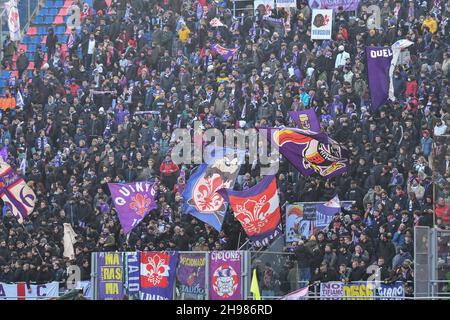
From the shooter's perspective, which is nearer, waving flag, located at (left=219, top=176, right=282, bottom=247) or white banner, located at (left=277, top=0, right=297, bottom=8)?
waving flag, located at (left=219, top=176, right=282, bottom=247)

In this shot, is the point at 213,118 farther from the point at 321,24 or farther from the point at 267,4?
the point at 267,4

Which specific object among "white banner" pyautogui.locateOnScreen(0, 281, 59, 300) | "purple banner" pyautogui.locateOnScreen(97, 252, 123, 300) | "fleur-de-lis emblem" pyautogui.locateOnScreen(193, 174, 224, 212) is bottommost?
"white banner" pyautogui.locateOnScreen(0, 281, 59, 300)

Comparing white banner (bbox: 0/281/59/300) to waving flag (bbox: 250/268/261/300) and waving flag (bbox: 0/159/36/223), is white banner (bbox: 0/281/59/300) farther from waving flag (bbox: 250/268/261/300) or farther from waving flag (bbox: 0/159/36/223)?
waving flag (bbox: 250/268/261/300)

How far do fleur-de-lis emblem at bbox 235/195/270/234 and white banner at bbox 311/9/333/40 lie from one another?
722 cm

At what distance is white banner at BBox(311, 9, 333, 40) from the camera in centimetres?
2806

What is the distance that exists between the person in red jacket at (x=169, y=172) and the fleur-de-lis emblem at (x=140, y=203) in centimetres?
107

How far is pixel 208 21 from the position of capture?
99.7ft

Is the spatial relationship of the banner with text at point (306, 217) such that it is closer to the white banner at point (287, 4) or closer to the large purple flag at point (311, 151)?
the large purple flag at point (311, 151)

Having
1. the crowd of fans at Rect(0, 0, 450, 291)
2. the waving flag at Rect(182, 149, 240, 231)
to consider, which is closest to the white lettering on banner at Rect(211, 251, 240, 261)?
the crowd of fans at Rect(0, 0, 450, 291)

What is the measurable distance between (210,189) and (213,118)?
3.37 metres

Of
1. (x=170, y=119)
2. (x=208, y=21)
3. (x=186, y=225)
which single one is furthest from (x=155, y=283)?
(x=208, y=21)

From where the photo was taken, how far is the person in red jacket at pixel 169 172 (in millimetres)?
25172

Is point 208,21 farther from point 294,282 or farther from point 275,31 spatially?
point 294,282

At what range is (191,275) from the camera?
19.2 meters
